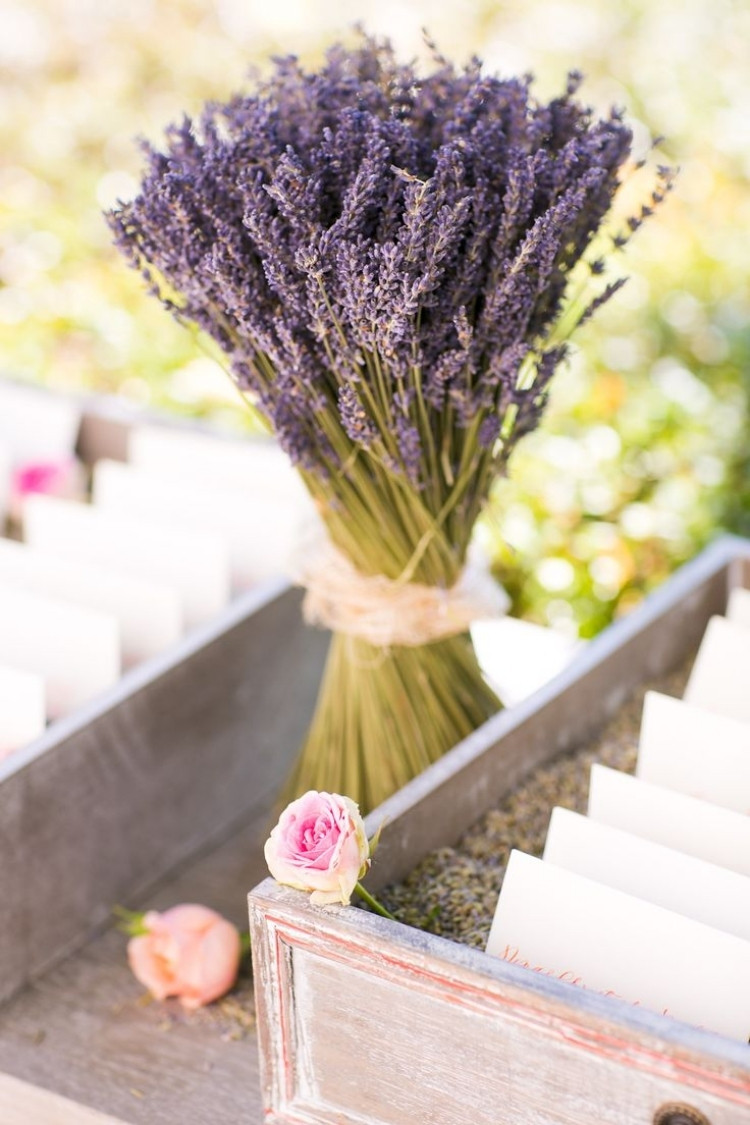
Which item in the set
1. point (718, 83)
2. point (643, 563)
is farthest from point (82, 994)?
point (718, 83)

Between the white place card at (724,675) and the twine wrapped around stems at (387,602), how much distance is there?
21 centimetres

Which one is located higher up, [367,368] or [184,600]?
[367,368]

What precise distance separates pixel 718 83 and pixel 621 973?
12.0 ft

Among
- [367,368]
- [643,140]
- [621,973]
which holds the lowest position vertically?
[621,973]

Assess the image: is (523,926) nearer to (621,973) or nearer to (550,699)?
(621,973)

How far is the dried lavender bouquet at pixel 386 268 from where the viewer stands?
36.6 inches

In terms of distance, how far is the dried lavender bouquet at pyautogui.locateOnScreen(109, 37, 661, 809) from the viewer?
929mm

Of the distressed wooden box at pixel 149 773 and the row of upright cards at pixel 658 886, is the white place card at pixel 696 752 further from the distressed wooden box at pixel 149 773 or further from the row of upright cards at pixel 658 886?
the distressed wooden box at pixel 149 773

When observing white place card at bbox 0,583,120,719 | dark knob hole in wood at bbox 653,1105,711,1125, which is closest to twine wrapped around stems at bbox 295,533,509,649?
white place card at bbox 0,583,120,719

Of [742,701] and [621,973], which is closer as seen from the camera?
[621,973]

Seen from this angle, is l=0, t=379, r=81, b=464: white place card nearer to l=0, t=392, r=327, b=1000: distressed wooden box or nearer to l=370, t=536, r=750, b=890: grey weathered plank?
l=0, t=392, r=327, b=1000: distressed wooden box

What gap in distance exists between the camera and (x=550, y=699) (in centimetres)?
121

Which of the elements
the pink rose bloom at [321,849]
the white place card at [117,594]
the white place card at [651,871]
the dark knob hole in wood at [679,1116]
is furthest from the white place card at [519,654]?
the dark knob hole in wood at [679,1116]

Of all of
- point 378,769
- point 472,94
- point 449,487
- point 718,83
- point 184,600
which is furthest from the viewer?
point 718,83
